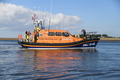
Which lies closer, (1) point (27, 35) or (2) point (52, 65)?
(2) point (52, 65)

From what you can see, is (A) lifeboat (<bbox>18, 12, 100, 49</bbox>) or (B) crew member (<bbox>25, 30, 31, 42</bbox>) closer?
(A) lifeboat (<bbox>18, 12, 100, 49</bbox>)

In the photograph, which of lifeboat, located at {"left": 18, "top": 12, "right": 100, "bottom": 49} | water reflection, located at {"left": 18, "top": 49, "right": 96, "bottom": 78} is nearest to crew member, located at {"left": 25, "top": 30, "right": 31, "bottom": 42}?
lifeboat, located at {"left": 18, "top": 12, "right": 100, "bottom": 49}

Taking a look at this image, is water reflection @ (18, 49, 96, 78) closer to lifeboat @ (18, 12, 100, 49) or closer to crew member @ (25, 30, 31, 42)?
lifeboat @ (18, 12, 100, 49)

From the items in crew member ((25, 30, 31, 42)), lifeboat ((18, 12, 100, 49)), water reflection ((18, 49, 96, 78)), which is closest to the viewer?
water reflection ((18, 49, 96, 78))

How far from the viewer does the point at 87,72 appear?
10.4 m

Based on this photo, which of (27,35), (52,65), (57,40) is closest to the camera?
(52,65)

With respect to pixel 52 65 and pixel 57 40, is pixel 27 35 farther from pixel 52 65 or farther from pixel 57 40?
pixel 52 65

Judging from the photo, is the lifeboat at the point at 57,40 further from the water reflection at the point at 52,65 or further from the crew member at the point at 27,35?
the water reflection at the point at 52,65

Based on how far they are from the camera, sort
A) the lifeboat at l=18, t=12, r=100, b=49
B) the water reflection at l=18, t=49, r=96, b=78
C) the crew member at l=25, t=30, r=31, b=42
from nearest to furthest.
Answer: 1. the water reflection at l=18, t=49, r=96, b=78
2. the lifeboat at l=18, t=12, r=100, b=49
3. the crew member at l=25, t=30, r=31, b=42

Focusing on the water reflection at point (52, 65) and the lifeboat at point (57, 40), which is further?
the lifeboat at point (57, 40)

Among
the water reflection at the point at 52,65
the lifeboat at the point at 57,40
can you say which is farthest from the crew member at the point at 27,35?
the water reflection at the point at 52,65

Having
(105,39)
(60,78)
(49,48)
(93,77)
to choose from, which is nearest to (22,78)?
(60,78)

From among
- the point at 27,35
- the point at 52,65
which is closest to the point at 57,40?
the point at 27,35

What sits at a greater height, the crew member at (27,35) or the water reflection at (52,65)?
the crew member at (27,35)
